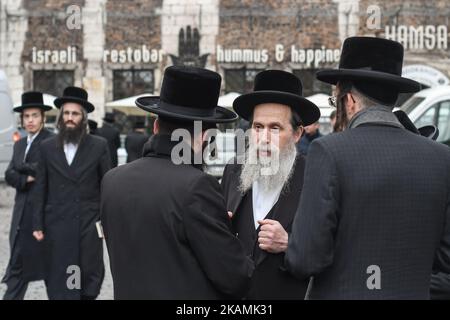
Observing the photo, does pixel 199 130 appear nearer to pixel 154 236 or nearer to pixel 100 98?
pixel 154 236

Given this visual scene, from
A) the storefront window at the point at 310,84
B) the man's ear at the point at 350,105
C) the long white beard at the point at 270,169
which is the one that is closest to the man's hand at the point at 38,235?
the long white beard at the point at 270,169

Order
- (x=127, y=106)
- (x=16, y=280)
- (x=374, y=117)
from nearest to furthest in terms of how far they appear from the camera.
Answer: (x=374, y=117) → (x=16, y=280) → (x=127, y=106)

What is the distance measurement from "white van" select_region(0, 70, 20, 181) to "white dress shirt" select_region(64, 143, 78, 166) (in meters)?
9.14

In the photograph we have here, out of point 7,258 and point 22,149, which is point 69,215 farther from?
point 7,258


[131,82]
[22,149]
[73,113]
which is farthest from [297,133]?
[131,82]

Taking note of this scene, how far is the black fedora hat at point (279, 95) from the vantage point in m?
4.14

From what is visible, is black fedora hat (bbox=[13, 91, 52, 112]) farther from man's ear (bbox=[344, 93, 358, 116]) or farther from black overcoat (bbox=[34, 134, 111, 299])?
man's ear (bbox=[344, 93, 358, 116])

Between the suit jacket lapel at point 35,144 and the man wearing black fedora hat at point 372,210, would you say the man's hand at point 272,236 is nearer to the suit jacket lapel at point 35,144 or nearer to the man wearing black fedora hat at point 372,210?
the man wearing black fedora hat at point 372,210

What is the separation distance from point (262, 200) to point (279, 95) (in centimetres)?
52

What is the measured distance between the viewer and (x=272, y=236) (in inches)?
147

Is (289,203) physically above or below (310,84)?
above

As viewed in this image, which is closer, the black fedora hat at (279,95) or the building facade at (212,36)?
the black fedora hat at (279,95)

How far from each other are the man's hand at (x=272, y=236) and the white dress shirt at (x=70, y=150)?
3350 mm
